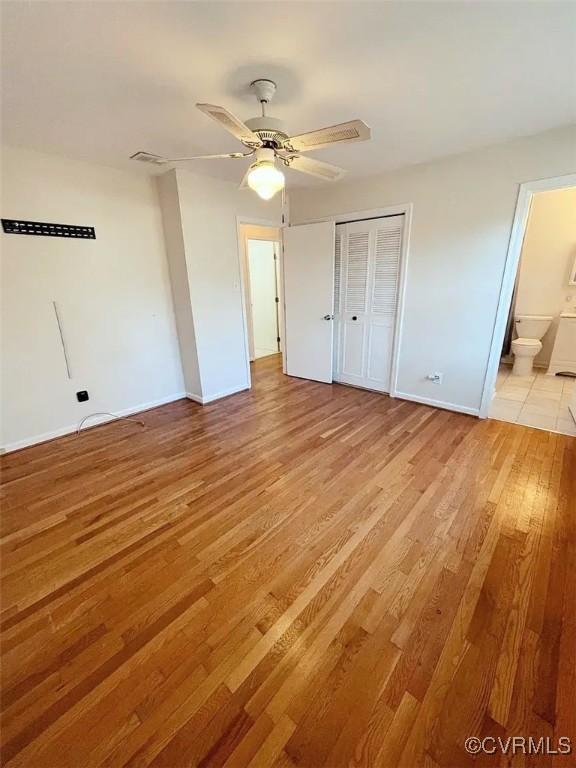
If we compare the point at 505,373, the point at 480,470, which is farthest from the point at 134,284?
the point at 505,373

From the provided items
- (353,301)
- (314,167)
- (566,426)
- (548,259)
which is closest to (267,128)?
(314,167)

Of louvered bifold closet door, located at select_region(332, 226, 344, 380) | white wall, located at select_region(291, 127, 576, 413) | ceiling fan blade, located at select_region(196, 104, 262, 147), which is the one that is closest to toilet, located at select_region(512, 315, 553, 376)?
white wall, located at select_region(291, 127, 576, 413)

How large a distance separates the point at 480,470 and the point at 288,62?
284 centimetres

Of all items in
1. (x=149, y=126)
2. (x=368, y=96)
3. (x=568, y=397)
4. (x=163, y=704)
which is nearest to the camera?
(x=163, y=704)

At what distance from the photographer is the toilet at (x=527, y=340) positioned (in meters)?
4.25

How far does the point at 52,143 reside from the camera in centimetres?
242

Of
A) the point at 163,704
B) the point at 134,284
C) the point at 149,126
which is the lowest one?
the point at 163,704

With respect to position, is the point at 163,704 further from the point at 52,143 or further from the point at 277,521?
the point at 52,143

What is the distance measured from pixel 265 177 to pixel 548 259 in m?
4.60

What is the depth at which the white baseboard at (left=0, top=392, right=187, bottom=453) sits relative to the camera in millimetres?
2812

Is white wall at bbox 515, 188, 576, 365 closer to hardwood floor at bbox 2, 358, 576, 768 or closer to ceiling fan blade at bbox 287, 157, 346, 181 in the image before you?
hardwood floor at bbox 2, 358, 576, 768

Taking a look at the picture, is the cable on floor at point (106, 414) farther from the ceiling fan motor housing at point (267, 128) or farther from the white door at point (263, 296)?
the white door at point (263, 296)

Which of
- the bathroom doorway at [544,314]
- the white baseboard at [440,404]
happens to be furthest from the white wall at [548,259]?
the white baseboard at [440,404]

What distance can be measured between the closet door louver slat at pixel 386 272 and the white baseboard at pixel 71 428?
8.93 ft
